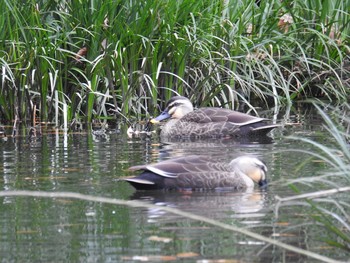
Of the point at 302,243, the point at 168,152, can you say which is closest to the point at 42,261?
the point at 302,243

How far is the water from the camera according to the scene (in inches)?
232

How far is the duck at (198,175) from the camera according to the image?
8.50m

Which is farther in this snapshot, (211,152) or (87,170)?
(211,152)

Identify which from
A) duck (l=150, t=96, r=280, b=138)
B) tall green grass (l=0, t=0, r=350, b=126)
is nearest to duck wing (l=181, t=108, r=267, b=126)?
duck (l=150, t=96, r=280, b=138)

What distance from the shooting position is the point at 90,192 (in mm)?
8227

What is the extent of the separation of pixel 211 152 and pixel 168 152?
48 centimetres

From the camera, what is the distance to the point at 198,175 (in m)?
8.64

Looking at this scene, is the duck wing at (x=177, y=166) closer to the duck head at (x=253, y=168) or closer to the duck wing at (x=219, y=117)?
the duck head at (x=253, y=168)

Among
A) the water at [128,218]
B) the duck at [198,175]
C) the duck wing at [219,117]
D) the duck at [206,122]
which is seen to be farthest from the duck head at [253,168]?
the duck wing at [219,117]

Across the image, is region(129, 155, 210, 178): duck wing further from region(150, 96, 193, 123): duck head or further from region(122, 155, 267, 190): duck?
region(150, 96, 193, 123): duck head

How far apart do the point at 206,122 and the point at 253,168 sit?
16.1 ft

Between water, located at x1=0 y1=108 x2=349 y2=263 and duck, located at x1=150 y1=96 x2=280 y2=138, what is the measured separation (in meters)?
2.07

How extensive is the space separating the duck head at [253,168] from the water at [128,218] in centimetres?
23

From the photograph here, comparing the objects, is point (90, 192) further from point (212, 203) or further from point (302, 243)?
point (302, 243)
